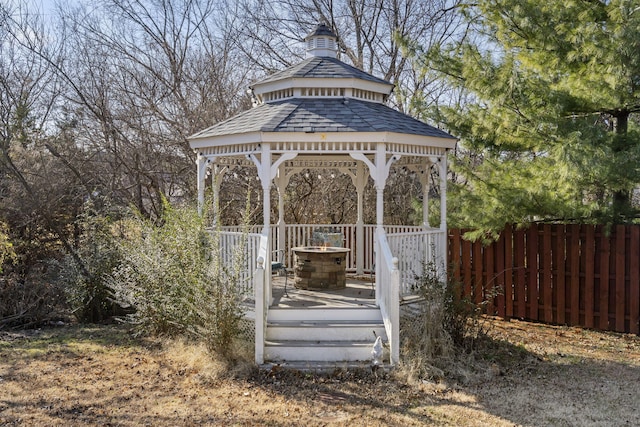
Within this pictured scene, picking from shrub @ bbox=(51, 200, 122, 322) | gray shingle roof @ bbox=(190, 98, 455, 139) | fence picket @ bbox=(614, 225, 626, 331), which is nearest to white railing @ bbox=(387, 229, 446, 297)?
gray shingle roof @ bbox=(190, 98, 455, 139)

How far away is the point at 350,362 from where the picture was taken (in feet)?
21.1

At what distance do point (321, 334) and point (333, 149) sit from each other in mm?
2553

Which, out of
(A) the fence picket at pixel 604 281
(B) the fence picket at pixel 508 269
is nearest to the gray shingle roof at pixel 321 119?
(B) the fence picket at pixel 508 269

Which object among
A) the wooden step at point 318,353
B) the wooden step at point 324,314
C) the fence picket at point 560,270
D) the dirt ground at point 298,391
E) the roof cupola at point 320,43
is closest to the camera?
the dirt ground at point 298,391

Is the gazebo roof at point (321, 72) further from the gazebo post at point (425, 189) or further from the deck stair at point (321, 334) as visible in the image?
the deck stair at point (321, 334)

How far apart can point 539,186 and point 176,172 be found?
30.4 ft

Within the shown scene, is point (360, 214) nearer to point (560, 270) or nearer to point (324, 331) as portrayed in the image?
point (560, 270)

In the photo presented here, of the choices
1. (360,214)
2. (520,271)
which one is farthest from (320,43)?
(520,271)

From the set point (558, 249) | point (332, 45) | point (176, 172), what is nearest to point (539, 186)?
point (558, 249)

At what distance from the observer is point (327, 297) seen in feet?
25.9

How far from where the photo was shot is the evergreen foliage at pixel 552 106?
700 cm

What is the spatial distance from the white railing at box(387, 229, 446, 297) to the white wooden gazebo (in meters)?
0.02

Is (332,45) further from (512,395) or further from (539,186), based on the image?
(512,395)

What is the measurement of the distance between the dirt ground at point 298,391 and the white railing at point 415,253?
1.38m
